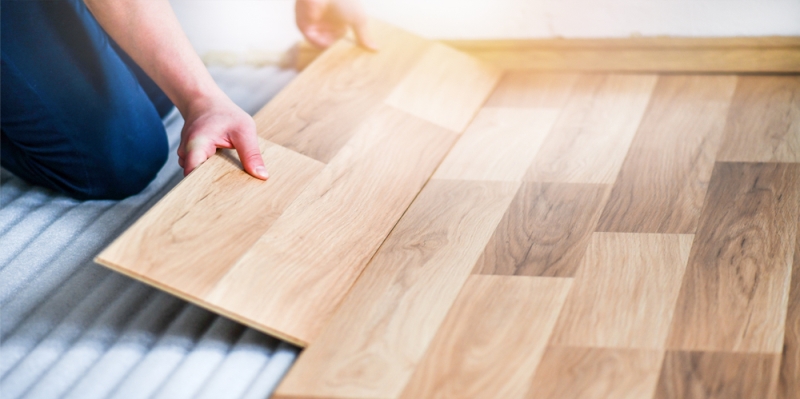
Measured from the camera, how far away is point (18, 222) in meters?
1.09

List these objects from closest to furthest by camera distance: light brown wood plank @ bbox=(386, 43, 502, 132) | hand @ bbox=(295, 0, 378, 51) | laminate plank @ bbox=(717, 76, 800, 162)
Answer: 1. laminate plank @ bbox=(717, 76, 800, 162)
2. light brown wood plank @ bbox=(386, 43, 502, 132)
3. hand @ bbox=(295, 0, 378, 51)

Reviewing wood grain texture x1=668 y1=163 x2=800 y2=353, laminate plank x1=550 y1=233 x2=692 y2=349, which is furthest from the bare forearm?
wood grain texture x1=668 y1=163 x2=800 y2=353

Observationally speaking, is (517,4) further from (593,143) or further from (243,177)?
(243,177)

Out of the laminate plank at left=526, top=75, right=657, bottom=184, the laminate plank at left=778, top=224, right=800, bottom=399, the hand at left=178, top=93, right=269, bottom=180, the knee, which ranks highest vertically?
the laminate plank at left=526, top=75, right=657, bottom=184

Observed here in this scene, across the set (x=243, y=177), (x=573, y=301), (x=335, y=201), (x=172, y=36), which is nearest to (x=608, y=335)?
(x=573, y=301)

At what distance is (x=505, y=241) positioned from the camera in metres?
0.96

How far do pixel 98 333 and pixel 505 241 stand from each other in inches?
21.6

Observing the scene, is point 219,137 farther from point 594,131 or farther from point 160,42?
point 594,131

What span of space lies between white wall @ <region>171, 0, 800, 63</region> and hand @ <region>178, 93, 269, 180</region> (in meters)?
0.63

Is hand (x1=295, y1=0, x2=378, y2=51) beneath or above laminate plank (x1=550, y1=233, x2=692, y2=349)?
above

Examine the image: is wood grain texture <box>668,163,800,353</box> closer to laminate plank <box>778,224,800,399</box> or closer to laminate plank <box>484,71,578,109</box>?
laminate plank <box>778,224,800,399</box>

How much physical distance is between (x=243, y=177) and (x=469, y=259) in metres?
0.35

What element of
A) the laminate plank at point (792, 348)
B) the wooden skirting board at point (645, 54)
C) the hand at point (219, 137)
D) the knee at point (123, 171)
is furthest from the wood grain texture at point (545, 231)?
the knee at point (123, 171)

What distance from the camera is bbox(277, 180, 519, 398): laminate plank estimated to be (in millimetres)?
754
